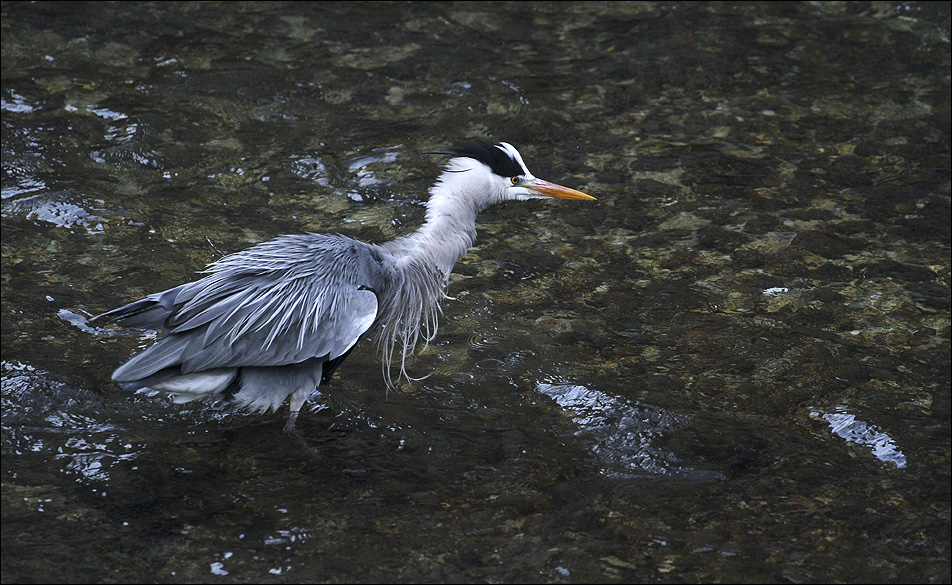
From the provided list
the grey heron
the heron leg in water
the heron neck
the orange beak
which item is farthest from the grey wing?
the orange beak

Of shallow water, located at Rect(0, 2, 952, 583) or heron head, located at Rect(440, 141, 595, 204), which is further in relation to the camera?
heron head, located at Rect(440, 141, 595, 204)

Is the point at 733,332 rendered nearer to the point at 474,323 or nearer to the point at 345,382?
the point at 474,323

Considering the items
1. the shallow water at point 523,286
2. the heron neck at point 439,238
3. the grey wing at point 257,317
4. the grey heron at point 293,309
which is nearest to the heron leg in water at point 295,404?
the grey heron at point 293,309

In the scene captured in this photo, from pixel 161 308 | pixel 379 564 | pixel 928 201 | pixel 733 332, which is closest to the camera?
pixel 379 564

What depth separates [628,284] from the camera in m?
6.44

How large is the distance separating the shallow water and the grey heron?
0.34 meters

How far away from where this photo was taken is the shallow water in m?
4.23

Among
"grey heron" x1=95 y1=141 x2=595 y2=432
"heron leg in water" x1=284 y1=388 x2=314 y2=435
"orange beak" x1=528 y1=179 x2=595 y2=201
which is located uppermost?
"orange beak" x1=528 y1=179 x2=595 y2=201

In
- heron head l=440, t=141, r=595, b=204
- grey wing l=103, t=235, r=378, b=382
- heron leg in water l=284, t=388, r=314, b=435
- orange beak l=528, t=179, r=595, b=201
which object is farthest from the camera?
orange beak l=528, t=179, r=595, b=201

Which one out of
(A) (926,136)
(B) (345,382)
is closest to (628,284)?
(B) (345,382)

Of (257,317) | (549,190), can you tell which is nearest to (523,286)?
(549,190)

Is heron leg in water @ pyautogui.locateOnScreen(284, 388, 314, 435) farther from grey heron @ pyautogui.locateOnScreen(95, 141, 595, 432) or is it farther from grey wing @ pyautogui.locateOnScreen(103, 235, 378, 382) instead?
grey wing @ pyautogui.locateOnScreen(103, 235, 378, 382)

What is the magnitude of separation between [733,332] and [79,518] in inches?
151

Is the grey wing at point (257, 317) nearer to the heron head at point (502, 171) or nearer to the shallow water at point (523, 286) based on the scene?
the shallow water at point (523, 286)
